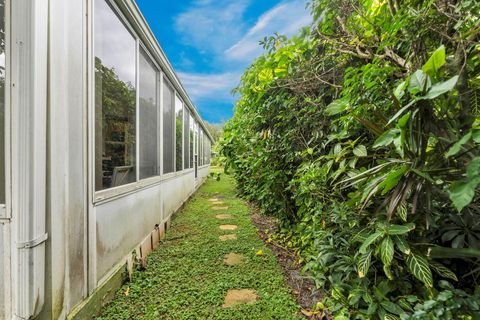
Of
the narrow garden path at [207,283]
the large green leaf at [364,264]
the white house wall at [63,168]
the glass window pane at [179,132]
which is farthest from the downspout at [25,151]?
the glass window pane at [179,132]

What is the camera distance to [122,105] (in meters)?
2.39

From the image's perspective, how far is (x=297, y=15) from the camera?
2623mm

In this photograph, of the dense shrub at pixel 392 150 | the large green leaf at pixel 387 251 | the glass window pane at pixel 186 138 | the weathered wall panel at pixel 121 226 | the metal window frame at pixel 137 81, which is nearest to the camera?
the dense shrub at pixel 392 150

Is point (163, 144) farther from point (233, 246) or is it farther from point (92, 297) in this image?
point (92, 297)

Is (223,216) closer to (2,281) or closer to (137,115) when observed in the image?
(137,115)

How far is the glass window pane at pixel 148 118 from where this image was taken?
9.52 feet

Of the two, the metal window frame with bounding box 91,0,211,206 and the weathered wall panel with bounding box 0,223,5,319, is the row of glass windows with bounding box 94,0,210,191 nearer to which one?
the metal window frame with bounding box 91,0,211,206

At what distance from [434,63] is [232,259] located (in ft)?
8.53

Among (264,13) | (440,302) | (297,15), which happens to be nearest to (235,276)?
(440,302)

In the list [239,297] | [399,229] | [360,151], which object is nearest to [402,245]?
[399,229]

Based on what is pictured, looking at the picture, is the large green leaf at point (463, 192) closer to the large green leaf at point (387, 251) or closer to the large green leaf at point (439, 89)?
the large green leaf at point (439, 89)

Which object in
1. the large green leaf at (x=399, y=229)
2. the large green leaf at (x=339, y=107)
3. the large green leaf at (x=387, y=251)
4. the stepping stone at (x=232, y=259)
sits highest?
the large green leaf at (x=339, y=107)

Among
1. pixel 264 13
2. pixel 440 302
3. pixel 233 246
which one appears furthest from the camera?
pixel 264 13

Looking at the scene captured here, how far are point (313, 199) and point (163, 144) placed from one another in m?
2.74
